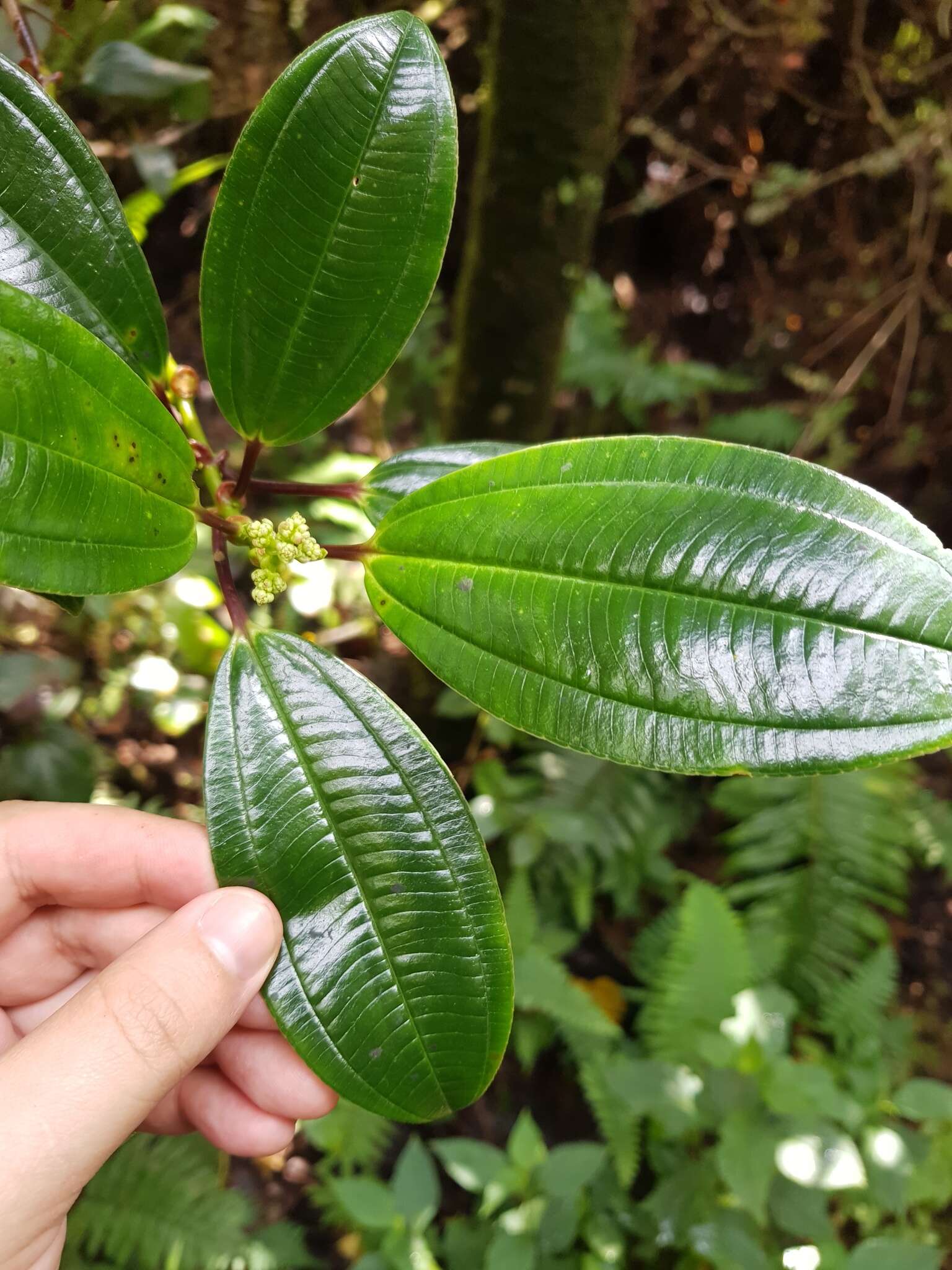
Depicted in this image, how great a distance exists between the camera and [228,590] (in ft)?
2.02

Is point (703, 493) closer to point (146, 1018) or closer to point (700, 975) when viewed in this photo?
point (146, 1018)

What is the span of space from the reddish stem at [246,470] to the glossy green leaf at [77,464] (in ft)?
0.27

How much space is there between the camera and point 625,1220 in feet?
4.84

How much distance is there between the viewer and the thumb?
2.03 feet

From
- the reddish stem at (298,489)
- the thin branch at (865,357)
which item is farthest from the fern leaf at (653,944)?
the reddish stem at (298,489)

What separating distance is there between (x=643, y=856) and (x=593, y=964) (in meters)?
0.35

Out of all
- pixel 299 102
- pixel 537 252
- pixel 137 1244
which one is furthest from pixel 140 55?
pixel 137 1244

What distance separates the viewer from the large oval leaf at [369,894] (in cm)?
60

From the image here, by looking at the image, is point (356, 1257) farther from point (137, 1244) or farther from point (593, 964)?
point (593, 964)

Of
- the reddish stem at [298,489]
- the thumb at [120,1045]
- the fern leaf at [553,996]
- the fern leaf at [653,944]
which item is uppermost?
the reddish stem at [298,489]

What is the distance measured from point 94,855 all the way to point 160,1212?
90 cm

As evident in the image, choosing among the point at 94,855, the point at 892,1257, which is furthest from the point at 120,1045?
the point at 892,1257

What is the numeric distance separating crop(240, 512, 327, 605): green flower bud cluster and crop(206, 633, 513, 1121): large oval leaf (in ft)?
0.35

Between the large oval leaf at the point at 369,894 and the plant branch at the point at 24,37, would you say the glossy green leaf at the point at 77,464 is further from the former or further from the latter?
the plant branch at the point at 24,37
